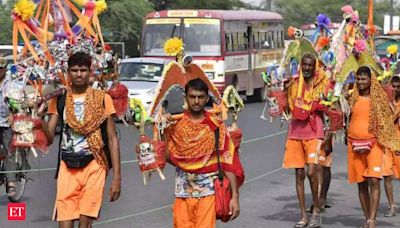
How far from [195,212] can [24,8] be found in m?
2.80

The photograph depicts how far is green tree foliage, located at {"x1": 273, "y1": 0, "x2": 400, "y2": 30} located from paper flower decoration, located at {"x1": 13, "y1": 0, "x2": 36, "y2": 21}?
7761 cm

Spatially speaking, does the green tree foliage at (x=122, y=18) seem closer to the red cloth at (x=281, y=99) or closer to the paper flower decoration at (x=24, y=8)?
the red cloth at (x=281, y=99)

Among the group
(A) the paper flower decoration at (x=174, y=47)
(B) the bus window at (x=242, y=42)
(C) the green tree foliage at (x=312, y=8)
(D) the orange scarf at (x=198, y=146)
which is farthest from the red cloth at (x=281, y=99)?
(C) the green tree foliage at (x=312, y=8)

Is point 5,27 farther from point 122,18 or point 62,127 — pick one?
point 62,127

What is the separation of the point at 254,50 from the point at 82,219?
26.9m

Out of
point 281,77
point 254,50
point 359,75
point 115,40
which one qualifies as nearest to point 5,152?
point 281,77

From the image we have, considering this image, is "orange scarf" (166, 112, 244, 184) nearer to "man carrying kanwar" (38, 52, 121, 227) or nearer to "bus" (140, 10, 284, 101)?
"man carrying kanwar" (38, 52, 121, 227)

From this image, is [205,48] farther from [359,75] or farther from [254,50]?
[359,75]

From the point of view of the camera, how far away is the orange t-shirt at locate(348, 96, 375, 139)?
9.63m

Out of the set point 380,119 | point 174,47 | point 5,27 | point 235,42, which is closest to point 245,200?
point 380,119

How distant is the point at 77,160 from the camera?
700 cm

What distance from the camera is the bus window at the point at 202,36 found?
2975 centimetres

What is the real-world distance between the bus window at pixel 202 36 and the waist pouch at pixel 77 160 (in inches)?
897

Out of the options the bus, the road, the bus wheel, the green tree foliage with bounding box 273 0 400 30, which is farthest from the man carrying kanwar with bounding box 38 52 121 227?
the green tree foliage with bounding box 273 0 400 30
